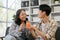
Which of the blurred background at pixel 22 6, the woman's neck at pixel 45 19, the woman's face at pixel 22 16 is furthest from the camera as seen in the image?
the blurred background at pixel 22 6

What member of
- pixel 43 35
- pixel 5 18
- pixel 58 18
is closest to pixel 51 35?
pixel 43 35

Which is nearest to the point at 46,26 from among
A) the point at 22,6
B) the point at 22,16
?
the point at 22,16

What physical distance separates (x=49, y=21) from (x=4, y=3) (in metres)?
2.21

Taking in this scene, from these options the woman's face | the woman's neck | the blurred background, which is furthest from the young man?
the blurred background

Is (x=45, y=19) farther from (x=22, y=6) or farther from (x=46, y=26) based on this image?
(x=22, y=6)

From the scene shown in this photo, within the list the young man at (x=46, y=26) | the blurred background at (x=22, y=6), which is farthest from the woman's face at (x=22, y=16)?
the blurred background at (x=22, y=6)

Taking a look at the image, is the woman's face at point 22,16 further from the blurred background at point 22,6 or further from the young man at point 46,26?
the blurred background at point 22,6

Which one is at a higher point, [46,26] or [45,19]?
[45,19]

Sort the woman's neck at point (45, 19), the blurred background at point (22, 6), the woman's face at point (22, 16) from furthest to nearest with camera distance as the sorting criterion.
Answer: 1. the blurred background at point (22, 6)
2. the woman's neck at point (45, 19)
3. the woman's face at point (22, 16)

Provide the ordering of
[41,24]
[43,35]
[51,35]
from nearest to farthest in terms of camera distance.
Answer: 1. [43,35]
2. [51,35]
3. [41,24]

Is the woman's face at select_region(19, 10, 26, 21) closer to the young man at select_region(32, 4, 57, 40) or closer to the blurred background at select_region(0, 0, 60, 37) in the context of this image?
the young man at select_region(32, 4, 57, 40)

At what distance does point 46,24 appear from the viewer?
91.9 inches

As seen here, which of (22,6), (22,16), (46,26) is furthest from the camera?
(22,6)

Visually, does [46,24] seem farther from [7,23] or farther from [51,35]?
[7,23]
